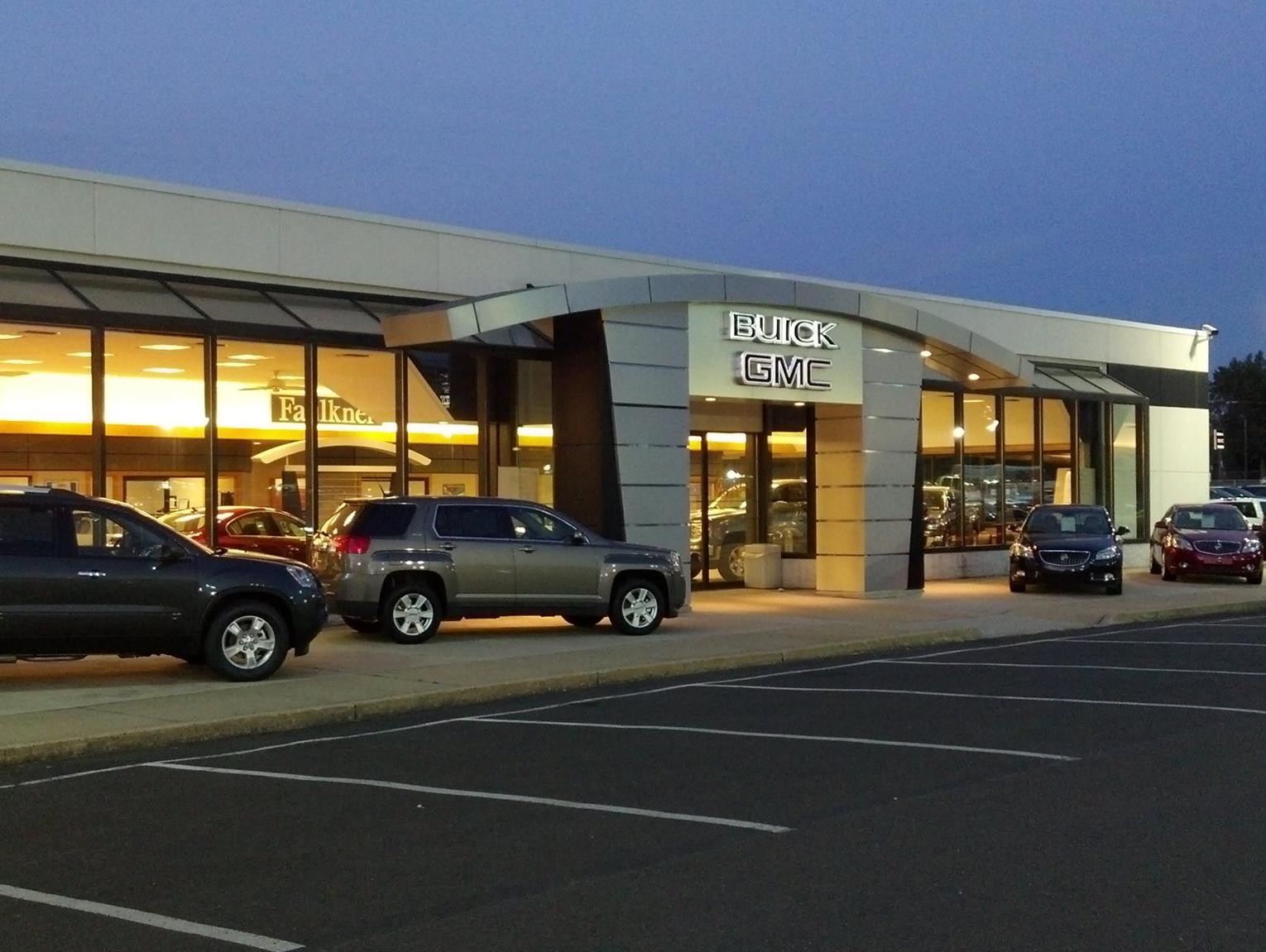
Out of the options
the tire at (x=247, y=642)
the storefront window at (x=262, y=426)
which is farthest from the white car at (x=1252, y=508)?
the tire at (x=247, y=642)

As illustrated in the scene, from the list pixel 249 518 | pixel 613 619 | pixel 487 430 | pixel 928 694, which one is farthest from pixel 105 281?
pixel 928 694

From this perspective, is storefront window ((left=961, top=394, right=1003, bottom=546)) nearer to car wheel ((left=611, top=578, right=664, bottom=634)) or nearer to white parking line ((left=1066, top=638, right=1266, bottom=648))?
white parking line ((left=1066, top=638, right=1266, bottom=648))

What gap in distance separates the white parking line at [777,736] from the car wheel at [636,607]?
19.5ft

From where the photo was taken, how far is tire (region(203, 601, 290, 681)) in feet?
43.8

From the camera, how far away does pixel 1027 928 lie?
580 centimetres

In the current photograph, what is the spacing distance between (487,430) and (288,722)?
Answer: 1024cm

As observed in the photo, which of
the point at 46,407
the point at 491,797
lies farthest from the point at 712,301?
the point at 491,797

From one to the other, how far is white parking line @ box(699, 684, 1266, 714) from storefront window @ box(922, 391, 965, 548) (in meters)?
14.7

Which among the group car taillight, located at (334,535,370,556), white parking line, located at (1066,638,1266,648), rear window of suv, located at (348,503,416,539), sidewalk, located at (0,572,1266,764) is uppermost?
rear window of suv, located at (348,503,416,539)

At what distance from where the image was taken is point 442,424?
69.1 feet

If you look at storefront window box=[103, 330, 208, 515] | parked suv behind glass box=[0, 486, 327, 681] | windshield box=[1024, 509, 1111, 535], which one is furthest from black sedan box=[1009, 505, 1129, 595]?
parked suv behind glass box=[0, 486, 327, 681]

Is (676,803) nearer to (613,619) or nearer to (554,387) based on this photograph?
(613,619)

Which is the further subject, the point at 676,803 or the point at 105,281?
the point at 105,281

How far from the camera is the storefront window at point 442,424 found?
20703mm
